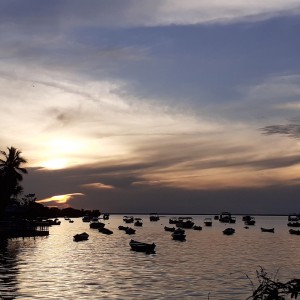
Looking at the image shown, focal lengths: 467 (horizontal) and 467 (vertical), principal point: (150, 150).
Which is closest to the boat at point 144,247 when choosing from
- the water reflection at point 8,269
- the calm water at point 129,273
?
the calm water at point 129,273

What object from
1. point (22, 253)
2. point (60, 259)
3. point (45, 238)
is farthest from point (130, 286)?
point (45, 238)

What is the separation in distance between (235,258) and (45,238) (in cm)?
6296

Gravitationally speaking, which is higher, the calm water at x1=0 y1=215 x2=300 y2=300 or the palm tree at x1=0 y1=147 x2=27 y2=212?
the palm tree at x1=0 y1=147 x2=27 y2=212

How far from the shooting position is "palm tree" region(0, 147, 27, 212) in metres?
123

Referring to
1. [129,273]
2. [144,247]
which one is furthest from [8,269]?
[144,247]

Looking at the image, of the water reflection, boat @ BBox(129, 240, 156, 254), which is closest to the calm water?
the water reflection

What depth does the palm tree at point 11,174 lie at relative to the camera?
403 ft

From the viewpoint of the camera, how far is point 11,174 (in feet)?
406

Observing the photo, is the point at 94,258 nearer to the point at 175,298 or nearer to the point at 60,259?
the point at 60,259

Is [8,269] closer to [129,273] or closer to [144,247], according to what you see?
[129,273]

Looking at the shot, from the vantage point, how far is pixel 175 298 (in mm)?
49500

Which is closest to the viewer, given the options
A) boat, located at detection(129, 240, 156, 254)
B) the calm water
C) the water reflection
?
the water reflection

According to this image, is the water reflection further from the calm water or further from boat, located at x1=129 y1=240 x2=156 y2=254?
boat, located at x1=129 y1=240 x2=156 y2=254

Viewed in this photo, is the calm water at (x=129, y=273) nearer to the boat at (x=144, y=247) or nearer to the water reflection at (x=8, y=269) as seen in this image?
the water reflection at (x=8, y=269)
